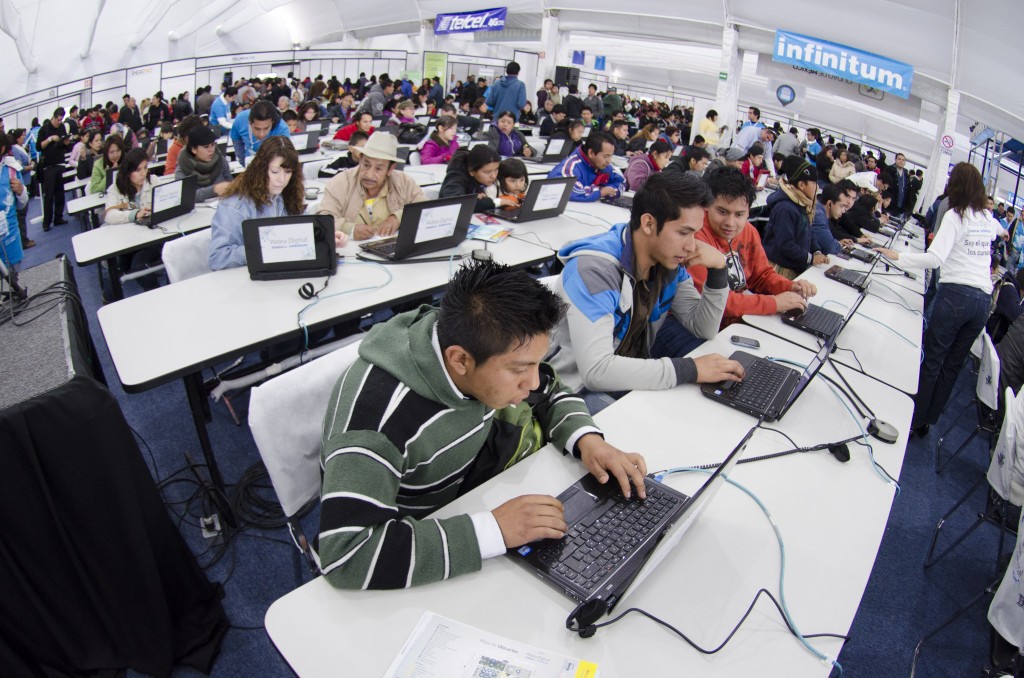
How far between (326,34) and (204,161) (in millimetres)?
17058

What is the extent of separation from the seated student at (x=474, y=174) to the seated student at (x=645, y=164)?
158cm

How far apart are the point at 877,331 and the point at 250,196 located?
2809 millimetres

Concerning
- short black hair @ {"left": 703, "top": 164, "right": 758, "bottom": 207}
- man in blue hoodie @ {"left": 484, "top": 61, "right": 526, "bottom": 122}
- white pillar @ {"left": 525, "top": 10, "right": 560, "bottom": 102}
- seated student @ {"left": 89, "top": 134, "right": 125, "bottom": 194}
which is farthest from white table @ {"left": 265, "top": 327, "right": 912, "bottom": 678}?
white pillar @ {"left": 525, "top": 10, "right": 560, "bottom": 102}

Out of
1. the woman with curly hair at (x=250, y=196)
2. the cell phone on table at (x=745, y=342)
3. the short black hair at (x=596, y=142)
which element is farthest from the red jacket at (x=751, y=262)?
the woman with curly hair at (x=250, y=196)

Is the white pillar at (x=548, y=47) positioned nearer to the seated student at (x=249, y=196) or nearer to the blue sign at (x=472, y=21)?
the blue sign at (x=472, y=21)

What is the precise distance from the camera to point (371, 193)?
3119 millimetres

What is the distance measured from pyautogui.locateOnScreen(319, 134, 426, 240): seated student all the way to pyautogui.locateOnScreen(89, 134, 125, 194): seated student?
2344 millimetres

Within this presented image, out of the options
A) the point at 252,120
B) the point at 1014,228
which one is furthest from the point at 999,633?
the point at 1014,228

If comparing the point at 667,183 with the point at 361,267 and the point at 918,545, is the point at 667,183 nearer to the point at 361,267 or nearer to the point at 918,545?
the point at 361,267

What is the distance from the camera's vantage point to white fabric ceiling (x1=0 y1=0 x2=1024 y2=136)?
779 cm

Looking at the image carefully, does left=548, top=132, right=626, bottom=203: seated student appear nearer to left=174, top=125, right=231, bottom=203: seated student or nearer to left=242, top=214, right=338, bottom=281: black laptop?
left=242, top=214, right=338, bottom=281: black laptop

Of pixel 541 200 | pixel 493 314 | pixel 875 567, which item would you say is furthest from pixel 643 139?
pixel 493 314

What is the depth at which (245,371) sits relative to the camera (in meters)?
2.25

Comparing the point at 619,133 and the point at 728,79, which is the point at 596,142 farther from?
the point at 728,79
